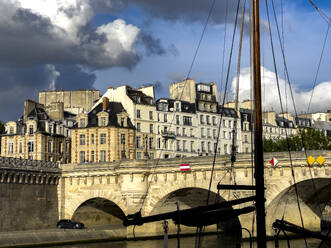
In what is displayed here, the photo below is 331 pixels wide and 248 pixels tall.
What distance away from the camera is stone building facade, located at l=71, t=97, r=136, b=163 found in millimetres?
70125

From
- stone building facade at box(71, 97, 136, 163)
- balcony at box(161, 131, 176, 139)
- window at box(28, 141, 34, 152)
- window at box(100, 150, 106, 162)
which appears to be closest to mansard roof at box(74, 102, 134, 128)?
stone building facade at box(71, 97, 136, 163)

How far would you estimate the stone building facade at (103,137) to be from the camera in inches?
2761

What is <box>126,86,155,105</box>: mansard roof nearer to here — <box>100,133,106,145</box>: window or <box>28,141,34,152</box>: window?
<box>100,133,106,145</box>: window

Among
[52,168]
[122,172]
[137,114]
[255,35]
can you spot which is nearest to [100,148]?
[137,114]

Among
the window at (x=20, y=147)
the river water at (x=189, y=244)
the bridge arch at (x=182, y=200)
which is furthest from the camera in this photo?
the window at (x=20, y=147)

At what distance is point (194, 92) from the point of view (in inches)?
3241

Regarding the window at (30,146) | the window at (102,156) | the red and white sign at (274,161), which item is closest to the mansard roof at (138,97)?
the window at (102,156)

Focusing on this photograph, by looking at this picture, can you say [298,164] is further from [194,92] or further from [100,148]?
[194,92]

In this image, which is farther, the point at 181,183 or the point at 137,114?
the point at 137,114

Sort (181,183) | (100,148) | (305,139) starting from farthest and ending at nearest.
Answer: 1. (305,139)
2. (100,148)
3. (181,183)

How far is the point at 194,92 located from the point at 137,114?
1266cm

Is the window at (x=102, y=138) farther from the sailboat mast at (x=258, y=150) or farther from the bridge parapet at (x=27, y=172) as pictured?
the sailboat mast at (x=258, y=150)

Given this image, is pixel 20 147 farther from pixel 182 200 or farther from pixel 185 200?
pixel 185 200

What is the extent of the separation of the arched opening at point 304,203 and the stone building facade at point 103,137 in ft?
85.5
